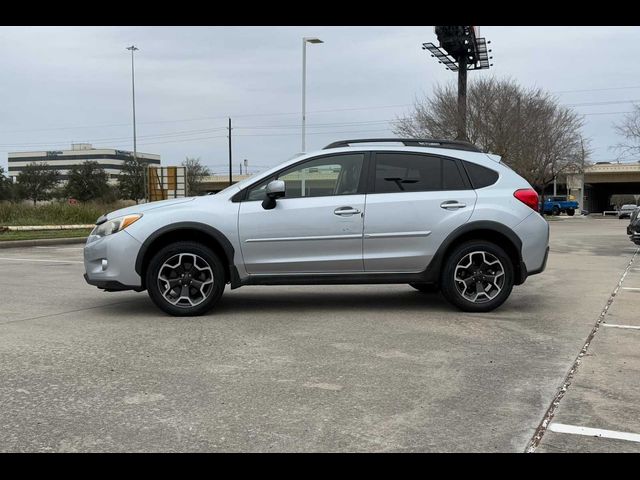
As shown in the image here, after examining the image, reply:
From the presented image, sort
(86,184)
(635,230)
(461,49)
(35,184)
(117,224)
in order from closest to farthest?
1. (117,224)
2. (635,230)
3. (461,49)
4. (86,184)
5. (35,184)

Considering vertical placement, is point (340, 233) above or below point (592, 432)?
above

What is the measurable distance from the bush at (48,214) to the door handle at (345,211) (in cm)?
2127

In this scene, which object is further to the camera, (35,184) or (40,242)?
(35,184)

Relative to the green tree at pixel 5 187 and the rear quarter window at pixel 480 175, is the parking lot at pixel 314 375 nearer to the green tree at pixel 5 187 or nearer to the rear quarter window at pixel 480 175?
the rear quarter window at pixel 480 175

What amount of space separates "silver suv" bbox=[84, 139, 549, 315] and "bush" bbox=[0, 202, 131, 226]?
67.1ft

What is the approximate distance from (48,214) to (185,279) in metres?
22.0

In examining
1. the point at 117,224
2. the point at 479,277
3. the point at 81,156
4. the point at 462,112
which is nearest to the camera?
the point at 117,224

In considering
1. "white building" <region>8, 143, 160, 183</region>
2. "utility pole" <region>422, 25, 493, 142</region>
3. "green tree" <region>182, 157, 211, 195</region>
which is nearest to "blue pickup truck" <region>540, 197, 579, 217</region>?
"utility pole" <region>422, 25, 493, 142</region>

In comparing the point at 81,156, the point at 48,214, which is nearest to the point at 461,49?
the point at 48,214

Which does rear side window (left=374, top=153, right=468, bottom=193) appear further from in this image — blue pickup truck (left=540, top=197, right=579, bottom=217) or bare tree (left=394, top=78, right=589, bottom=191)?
blue pickup truck (left=540, top=197, right=579, bottom=217)

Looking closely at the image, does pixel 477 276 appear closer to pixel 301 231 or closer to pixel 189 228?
pixel 301 231

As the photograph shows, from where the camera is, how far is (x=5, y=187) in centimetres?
7088

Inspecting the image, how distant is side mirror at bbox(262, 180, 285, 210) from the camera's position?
6109 millimetres

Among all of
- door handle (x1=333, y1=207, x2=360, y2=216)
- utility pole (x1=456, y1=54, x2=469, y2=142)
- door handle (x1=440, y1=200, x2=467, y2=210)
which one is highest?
utility pole (x1=456, y1=54, x2=469, y2=142)
